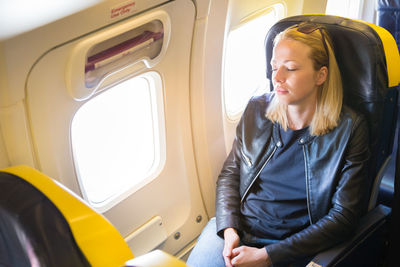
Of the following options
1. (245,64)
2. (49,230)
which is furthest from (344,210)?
(245,64)

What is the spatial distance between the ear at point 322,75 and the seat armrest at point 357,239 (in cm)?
64

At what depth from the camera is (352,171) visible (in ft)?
5.90

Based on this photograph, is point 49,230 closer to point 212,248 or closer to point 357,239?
point 212,248

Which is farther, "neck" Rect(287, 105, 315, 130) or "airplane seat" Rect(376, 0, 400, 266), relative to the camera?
"airplane seat" Rect(376, 0, 400, 266)

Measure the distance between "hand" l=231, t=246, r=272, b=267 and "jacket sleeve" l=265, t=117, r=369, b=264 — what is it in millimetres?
43

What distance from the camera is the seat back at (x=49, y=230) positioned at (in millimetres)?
1293

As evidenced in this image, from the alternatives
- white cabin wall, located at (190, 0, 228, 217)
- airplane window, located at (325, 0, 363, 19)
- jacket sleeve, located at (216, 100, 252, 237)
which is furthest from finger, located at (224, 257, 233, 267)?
airplane window, located at (325, 0, 363, 19)

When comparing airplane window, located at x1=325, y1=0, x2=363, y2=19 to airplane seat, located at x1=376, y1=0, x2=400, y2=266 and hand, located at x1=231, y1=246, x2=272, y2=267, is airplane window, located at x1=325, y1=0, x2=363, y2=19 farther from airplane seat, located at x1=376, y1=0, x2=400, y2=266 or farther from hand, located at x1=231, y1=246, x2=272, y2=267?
hand, located at x1=231, y1=246, x2=272, y2=267

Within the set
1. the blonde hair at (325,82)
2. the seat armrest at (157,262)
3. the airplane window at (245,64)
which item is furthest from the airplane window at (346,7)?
the seat armrest at (157,262)

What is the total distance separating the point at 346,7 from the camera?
4.27 m

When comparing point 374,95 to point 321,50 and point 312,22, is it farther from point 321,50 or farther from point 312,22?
point 312,22

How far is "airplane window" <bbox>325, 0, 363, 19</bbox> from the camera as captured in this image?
166 inches

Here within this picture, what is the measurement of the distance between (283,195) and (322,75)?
558mm

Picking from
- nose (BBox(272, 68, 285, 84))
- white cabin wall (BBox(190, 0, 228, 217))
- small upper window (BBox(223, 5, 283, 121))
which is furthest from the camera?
small upper window (BBox(223, 5, 283, 121))
